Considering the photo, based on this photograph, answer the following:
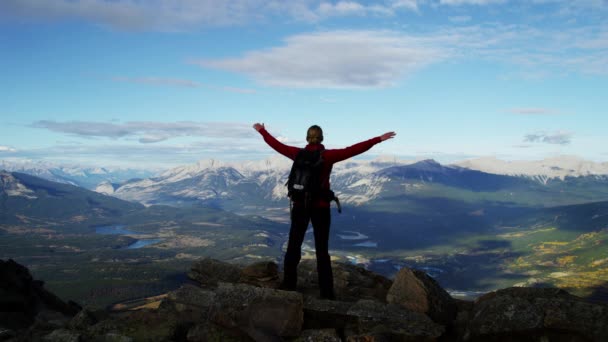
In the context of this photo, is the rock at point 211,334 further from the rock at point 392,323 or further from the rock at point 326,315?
the rock at point 392,323

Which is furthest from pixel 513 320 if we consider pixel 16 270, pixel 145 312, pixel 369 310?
pixel 16 270

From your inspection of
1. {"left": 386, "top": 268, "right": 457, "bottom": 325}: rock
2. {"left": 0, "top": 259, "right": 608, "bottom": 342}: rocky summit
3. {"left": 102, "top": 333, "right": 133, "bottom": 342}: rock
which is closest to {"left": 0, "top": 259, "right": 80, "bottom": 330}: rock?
{"left": 0, "top": 259, "right": 608, "bottom": 342}: rocky summit

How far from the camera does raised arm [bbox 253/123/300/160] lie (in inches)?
715

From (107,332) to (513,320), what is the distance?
14.2 m

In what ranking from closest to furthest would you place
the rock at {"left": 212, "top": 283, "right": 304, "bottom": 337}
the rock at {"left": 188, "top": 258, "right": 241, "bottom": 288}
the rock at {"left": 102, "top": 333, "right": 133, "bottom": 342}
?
→ the rock at {"left": 102, "top": 333, "right": 133, "bottom": 342} < the rock at {"left": 212, "top": 283, "right": 304, "bottom": 337} < the rock at {"left": 188, "top": 258, "right": 241, "bottom": 288}

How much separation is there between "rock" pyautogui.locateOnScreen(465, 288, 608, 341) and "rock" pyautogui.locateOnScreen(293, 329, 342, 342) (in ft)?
15.8

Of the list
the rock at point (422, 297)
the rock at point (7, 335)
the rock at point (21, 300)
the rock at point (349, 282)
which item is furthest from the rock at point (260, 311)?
the rock at point (21, 300)

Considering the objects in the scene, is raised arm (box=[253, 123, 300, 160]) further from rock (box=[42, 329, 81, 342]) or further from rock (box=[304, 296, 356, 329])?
Answer: rock (box=[42, 329, 81, 342])

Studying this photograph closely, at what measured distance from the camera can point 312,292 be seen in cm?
2119

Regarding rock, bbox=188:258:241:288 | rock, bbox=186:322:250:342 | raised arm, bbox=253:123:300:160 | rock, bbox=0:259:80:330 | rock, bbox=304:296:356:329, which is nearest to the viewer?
rock, bbox=186:322:250:342

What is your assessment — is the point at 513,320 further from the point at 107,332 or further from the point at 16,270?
the point at 16,270

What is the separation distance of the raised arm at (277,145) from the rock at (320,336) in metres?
6.78

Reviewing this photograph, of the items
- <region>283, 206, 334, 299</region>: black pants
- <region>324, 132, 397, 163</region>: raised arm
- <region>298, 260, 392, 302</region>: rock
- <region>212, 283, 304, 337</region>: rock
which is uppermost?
<region>324, 132, 397, 163</region>: raised arm

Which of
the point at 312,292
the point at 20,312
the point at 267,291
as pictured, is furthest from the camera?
the point at 20,312
